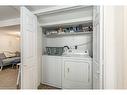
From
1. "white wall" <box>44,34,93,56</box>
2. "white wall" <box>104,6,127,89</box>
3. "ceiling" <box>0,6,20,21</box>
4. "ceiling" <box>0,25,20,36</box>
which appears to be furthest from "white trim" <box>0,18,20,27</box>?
"white wall" <box>104,6,127,89</box>

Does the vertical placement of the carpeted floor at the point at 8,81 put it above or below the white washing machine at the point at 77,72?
below

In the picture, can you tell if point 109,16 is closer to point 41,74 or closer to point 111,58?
point 111,58

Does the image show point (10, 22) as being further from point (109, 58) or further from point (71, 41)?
point (109, 58)

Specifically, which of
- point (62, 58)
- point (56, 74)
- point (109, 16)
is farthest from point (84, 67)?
point (109, 16)

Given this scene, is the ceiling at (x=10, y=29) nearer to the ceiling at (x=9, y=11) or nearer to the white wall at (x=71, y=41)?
the ceiling at (x=9, y=11)

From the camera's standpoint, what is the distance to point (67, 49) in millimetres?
3174

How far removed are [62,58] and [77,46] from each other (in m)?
0.75

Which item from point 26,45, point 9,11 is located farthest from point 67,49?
point 9,11

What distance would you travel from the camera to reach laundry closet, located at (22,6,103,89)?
2.36 meters

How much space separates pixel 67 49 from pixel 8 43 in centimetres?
505

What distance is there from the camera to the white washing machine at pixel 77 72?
7.88ft

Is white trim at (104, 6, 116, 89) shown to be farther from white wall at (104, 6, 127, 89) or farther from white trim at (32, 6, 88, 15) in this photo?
white trim at (32, 6, 88, 15)

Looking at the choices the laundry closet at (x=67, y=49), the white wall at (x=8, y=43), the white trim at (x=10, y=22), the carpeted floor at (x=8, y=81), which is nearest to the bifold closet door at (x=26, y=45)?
the laundry closet at (x=67, y=49)

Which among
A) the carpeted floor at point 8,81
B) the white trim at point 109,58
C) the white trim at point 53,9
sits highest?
the white trim at point 53,9
